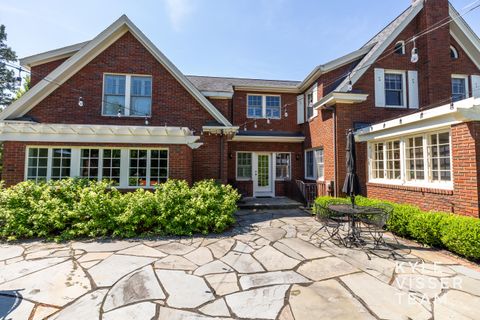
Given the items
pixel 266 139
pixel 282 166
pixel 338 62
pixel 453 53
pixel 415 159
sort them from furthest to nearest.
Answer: pixel 282 166 → pixel 266 139 → pixel 453 53 → pixel 338 62 → pixel 415 159

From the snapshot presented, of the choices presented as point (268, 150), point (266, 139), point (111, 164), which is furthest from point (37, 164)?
point (268, 150)

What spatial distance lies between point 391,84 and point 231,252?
34.2 ft

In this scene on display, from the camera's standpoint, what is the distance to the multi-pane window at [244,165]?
12.7 m

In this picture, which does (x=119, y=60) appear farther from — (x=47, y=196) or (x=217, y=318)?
(x=217, y=318)

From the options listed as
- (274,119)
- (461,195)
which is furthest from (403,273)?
(274,119)

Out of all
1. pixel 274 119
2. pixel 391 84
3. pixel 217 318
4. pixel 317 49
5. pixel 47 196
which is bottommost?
pixel 217 318

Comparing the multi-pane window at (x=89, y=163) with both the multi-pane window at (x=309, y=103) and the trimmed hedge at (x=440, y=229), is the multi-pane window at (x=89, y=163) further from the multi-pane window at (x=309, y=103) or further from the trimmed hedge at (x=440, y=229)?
the multi-pane window at (x=309, y=103)

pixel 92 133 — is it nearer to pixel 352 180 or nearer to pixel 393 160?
pixel 352 180

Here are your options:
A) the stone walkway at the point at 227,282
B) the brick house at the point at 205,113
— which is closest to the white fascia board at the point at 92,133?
the brick house at the point at 205,113

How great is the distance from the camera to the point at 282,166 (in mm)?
13016

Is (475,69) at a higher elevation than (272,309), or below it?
higher

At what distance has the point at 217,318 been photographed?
2873mm

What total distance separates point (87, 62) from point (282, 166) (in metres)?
10.7

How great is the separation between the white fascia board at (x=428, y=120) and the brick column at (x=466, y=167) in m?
0.24
